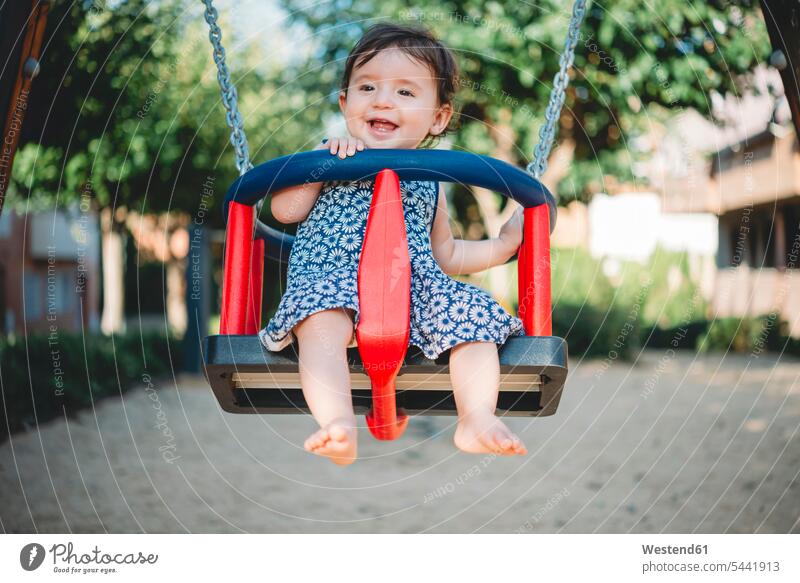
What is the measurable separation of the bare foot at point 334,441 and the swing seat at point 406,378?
18cm

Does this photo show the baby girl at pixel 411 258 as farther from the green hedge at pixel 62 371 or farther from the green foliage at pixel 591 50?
the green hedge at pixel 62 371

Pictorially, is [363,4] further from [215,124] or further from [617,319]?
[617,319]

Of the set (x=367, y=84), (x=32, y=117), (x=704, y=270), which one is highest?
(x=32, y=117)

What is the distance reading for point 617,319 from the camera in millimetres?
9781

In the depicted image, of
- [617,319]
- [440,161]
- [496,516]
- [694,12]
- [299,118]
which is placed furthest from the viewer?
[617,319]

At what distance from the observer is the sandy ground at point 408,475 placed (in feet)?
14.5

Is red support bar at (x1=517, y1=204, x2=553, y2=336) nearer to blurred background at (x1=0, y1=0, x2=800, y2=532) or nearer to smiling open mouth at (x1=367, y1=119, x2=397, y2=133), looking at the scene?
smiling open mouth at (x1=367, y1=119, x2=397, y2=133)

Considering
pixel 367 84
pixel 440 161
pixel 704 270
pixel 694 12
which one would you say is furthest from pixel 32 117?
pixel 704 270

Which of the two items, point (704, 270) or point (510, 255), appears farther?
point (704, 270)

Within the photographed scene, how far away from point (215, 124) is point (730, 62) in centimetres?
468

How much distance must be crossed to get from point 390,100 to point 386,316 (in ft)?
1.66

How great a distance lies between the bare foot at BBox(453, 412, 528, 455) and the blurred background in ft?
4.49

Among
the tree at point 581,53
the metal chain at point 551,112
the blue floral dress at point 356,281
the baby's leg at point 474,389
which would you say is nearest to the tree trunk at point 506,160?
the tree at point 581,53

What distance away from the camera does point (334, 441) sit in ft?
4.92
